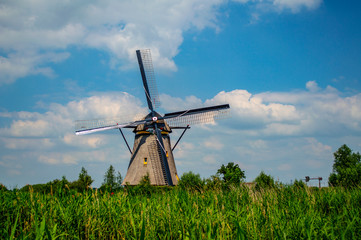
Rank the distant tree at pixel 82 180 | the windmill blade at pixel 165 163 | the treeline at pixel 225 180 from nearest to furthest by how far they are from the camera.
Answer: the treeline at pixel 225 180, the distant tree at pixel 82 180, the windmill blade at pixel 165 163

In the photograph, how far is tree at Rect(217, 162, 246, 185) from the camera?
80.0 ft

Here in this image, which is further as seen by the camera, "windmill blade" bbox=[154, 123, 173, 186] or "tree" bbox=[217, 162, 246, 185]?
"windmill blade" bbox=[154, 123, 173, 186]

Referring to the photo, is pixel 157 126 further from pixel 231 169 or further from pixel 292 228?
pixel 292 228

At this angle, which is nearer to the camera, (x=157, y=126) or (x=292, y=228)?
(x=292, y=228)

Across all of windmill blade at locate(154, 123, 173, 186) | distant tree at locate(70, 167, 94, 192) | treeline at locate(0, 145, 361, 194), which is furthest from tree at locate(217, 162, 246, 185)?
distant tree at locate(70, 167, 94, 192)

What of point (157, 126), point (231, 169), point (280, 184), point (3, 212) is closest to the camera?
point (3, 212)

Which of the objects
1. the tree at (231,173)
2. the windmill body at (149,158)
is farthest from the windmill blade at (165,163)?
the tree at (231,173)

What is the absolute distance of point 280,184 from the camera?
43.9ft

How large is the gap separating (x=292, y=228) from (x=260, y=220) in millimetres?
630

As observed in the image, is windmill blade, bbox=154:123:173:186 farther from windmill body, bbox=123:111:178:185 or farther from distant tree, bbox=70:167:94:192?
distant tree, bbox=70:167:94:192

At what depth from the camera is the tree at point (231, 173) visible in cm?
2439

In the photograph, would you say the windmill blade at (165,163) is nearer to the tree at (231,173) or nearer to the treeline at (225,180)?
the treeline at (225,180)

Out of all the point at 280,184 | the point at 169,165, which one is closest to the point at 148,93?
the point at 169,165

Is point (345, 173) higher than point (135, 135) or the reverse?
the reverse
